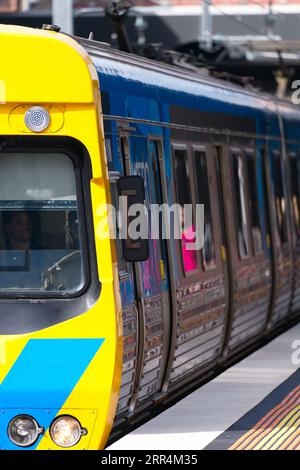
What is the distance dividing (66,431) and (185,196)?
11.9 feet

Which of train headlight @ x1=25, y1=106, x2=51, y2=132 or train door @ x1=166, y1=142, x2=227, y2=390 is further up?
train headlight @ x1=25, y1=106, x2=51, y2=132

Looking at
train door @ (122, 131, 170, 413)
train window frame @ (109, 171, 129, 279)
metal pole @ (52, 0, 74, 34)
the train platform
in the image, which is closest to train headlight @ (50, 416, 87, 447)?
the train platform

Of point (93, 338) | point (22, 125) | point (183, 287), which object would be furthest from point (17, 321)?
point (183, 287)

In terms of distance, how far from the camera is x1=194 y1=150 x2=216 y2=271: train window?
13.5 m

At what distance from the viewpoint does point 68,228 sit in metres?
9.92

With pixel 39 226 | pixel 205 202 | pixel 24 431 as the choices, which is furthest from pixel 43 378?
pixel 205 202

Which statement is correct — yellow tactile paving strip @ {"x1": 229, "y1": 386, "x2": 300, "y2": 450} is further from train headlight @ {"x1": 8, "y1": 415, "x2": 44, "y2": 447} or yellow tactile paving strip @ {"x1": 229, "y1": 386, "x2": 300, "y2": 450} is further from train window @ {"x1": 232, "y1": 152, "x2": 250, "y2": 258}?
train window @ {"x1": 232, "y1": 152, "x2": 250, "y2": 258}

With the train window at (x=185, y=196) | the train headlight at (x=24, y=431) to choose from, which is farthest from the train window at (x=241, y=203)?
the train headlight at (x=24, y=431)

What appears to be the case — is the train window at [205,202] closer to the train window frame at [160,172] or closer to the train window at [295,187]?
the train window frame at [160,172]

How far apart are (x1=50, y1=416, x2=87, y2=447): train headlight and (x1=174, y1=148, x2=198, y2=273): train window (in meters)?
3.07

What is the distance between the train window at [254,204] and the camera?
16297 millimetres

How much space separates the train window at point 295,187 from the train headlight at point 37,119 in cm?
1041

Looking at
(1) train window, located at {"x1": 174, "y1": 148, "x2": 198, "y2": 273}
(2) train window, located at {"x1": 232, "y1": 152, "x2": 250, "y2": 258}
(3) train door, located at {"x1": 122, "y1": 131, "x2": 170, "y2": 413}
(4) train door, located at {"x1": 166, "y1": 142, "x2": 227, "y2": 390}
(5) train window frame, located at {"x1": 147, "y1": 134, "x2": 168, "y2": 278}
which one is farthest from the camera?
(2) train window, located at {"x1": 232, "y1": 152, "x2": 250, "y2": 258}

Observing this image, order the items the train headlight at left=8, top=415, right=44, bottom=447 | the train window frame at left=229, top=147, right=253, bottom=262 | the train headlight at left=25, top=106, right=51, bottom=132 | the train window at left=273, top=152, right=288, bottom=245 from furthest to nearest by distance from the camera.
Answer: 1. the train window at left=273, top=152, right=288, bottom=245
2. the train window frame at left=229, top=147, right=253, bottom=262
3. the train headlight at left=25, top=106, right=51, bottom=132
4. the train headlight at left=8, top=415, right=44, bottom=447
